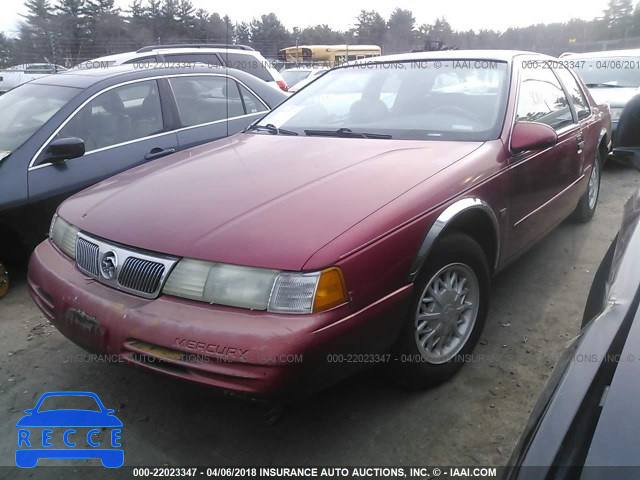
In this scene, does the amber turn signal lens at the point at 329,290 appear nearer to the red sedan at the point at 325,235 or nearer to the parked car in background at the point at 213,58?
the red sedan at the point at 325,235

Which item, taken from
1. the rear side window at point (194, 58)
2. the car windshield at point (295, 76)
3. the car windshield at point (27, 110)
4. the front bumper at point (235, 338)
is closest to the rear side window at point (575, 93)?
the front bumper at point (235, 338)

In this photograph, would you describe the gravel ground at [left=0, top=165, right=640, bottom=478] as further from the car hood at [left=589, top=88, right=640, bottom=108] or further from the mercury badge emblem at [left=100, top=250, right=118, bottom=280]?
the car hood at [left=589, top=88, right=640, bottom=108]

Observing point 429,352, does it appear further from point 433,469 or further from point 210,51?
point 210,51

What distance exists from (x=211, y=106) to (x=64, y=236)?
8.62 ft

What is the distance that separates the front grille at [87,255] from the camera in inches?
87.6

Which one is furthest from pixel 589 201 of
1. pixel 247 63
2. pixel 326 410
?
pixel 247 63

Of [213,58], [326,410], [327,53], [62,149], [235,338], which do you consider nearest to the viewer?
[235,338]

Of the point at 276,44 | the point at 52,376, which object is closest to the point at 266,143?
the point at 52,376

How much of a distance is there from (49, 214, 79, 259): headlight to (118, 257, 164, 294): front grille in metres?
0.47

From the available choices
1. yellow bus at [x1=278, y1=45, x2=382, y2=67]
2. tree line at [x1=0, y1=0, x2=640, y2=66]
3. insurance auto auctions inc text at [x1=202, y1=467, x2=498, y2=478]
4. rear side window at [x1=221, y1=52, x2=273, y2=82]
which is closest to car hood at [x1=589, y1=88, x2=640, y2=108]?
rear side window at [x1=221, y1=52, x2=273, y2=82]

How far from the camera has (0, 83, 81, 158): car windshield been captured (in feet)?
12.5

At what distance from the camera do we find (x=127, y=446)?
7.27 ft

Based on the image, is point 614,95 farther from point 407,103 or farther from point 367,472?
point 367,472

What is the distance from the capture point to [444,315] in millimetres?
2430
